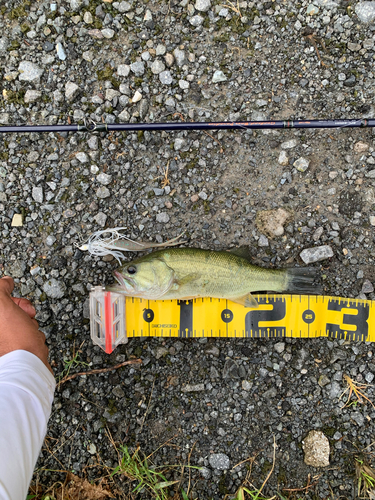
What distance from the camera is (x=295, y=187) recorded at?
4.00 metres

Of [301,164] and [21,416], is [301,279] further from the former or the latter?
[21,416]

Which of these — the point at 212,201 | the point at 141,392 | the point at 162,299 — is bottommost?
the point at 141,392

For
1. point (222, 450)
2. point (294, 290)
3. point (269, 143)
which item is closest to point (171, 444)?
point (222, 450)

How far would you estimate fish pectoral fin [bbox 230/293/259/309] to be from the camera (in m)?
3.80

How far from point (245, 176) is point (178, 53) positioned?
1.70 meters

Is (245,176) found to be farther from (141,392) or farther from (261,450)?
(261,450)

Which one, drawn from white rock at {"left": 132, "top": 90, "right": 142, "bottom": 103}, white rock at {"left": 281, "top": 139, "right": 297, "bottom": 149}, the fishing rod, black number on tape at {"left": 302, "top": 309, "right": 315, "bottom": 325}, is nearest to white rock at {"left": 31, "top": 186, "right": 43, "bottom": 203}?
the fishing rod

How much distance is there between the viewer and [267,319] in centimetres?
387

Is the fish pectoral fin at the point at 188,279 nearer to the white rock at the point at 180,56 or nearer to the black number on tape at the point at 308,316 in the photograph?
the black number on tape at the point at 308,316

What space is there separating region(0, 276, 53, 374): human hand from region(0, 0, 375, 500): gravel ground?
0.67 metres

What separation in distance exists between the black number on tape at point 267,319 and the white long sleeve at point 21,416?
2.19 m

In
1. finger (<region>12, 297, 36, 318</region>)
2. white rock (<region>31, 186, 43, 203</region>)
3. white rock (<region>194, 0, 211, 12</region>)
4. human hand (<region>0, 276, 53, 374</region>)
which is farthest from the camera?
white rock (<region>31, 186, 43, 203</region>)

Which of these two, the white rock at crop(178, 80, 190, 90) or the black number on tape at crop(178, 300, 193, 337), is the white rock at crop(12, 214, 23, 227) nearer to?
the black number on tape at crop(178, 300, 193, 337)

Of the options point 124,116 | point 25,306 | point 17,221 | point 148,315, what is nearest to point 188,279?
point 148,315
